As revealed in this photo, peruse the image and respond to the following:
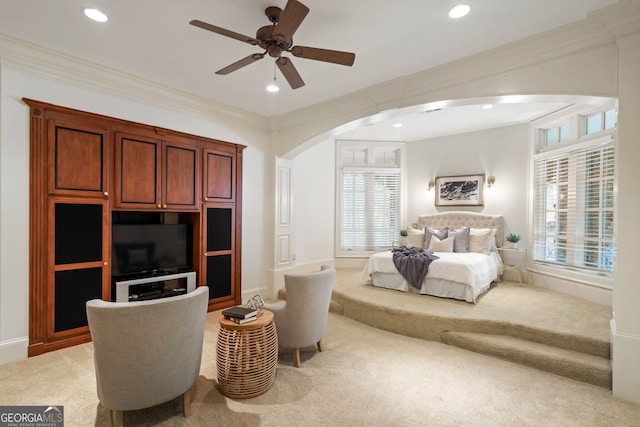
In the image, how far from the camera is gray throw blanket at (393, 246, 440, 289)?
4.52 meters

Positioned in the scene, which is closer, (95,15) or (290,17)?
(290,17)

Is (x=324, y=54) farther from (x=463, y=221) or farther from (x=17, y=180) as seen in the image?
(x=463, y=221)

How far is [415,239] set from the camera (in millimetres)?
6047

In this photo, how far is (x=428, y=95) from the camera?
3.59 meters

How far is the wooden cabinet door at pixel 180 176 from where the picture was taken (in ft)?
13.2

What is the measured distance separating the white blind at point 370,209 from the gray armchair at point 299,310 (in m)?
3.78

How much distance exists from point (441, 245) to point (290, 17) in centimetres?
450

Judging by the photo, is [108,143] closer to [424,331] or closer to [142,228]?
[142,228]

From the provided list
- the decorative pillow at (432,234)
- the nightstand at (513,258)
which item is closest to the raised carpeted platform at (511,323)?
the nightstand at (513,258)

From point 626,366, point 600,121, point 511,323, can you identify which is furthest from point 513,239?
point 626,366

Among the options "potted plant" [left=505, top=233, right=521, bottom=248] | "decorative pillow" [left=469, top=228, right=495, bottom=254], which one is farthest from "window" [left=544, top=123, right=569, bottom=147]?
"decorative pillow" [left=469, top=228, right=495, bottom=254]

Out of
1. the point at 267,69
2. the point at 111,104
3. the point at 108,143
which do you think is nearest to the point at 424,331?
the point at 267,69

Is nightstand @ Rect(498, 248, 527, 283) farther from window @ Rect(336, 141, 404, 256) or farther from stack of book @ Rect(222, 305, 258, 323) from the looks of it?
stack of book @ Rect(222, 305, 258, 323)

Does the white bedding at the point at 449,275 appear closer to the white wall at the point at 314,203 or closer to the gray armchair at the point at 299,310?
the white wall at the point at 314,203
